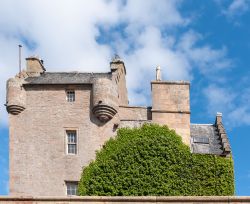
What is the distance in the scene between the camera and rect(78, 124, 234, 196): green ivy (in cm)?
3347

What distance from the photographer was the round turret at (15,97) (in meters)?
35.8

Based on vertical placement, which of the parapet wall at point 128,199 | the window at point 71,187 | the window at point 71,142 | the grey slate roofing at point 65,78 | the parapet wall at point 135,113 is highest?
the grey slate roofing at point 65,78

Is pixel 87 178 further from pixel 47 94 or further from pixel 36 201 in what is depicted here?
pixel 36 201

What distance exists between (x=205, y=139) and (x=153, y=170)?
5378mm

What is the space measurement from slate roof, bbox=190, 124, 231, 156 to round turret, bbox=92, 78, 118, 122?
18.9 feet

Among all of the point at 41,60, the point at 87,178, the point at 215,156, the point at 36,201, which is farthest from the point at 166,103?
the point at 36,201

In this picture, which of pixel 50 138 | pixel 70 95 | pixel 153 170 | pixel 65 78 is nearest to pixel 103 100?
pixel 70 95

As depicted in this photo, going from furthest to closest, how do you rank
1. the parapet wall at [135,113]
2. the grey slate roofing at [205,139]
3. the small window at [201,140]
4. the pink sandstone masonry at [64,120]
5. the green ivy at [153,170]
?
the parapet wall at [135,113] < the small window at [201,140] < the grey slate roofing at [205,139] < the pink sandstone masonry at [64,120] < the green ivy at [153,170]

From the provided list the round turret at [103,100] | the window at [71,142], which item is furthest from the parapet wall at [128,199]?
the round turret at [103,100]

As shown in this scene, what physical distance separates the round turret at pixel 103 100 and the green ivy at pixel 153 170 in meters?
1.66

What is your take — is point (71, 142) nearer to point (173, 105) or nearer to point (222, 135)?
point (173, 105)

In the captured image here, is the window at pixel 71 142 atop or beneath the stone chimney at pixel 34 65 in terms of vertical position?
beneath

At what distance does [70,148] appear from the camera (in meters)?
35.3

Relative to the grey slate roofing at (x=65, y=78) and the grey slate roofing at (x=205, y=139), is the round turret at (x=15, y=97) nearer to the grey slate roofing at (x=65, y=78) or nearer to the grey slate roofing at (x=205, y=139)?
the grey slate roofing at (x=65, y=78)
